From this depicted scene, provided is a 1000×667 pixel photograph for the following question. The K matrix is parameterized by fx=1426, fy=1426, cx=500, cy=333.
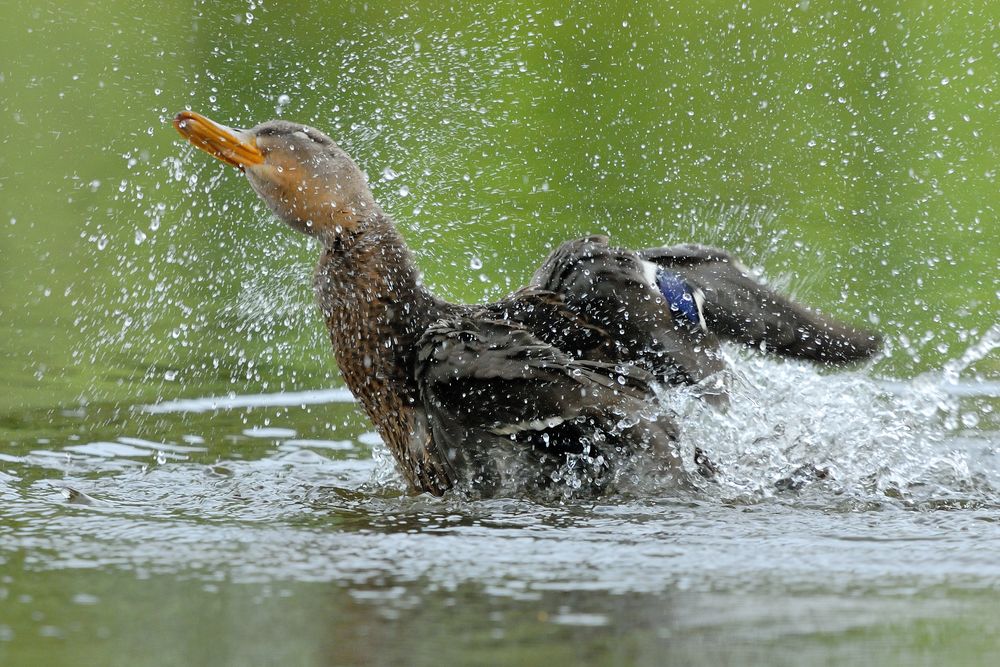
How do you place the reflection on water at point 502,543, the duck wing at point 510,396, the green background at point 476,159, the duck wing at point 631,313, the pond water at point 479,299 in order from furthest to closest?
the green background at point 476,159, the duck wing at point 631,313, the duck wing at point 510,396, the pond water at point 479,299, the reflection on water at point 502,543

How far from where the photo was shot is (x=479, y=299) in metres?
8.18

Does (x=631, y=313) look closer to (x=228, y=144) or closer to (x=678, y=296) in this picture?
(x=678, y=296)

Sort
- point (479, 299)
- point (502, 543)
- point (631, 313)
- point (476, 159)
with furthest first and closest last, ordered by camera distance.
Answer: point (476, 159)
point (479, 299)
point (631, 313)
point (502, 543)

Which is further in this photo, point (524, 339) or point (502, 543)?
point (524, 339)

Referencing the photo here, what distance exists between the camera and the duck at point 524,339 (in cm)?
485

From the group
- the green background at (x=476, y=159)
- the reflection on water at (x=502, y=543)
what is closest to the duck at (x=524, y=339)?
the reflection on water at (x=502, y=543)

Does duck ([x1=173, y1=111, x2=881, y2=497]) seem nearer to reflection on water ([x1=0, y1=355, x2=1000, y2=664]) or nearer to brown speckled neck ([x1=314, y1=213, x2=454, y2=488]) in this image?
brown speckled neck ([x1=314, y1=213, x2=454, y2=488])

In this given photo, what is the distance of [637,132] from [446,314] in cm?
646

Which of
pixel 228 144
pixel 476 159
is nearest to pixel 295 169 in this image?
pixel 228 144

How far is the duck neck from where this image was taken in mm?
5117

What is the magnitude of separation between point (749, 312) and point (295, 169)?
5.73 ft

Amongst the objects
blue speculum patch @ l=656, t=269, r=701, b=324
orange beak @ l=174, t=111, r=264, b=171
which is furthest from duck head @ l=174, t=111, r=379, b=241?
blue speculum patch @ l=656, t=269, r=701, b=324

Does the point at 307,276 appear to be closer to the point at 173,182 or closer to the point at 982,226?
the point at 173,182

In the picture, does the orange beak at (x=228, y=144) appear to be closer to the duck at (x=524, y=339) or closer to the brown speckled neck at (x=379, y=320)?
the duck at (x=524, y=339)
